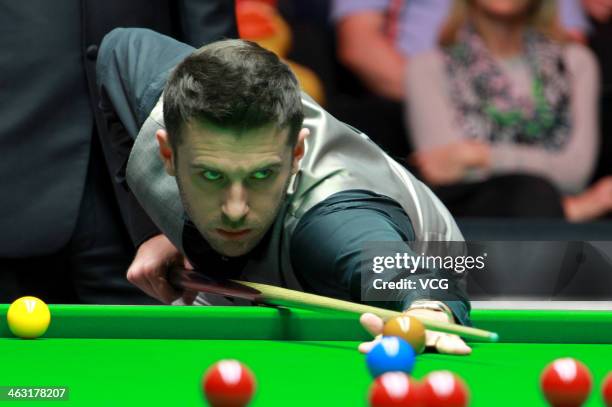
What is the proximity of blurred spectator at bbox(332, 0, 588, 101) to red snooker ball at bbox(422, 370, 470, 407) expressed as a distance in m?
3.74

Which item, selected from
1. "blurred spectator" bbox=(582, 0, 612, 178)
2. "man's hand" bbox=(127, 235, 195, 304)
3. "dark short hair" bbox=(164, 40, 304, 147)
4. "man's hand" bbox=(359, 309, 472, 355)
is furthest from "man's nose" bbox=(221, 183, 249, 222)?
"blurred spectator" bbox=(582, 0, 612, 178)

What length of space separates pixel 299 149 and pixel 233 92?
195 mm

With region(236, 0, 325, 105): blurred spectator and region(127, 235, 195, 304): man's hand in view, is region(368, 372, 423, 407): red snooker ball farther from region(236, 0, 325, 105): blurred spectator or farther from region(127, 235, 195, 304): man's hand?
region(236, 0, 325, 105): blurred spectator

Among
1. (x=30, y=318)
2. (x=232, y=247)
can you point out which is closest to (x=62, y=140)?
(x=232, y=247)

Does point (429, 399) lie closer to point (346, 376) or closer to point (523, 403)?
point (523, 403)

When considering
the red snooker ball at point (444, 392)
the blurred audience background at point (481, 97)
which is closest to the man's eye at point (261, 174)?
the red snooker ball at point (444, 392)

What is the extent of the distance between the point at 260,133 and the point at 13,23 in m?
1.18

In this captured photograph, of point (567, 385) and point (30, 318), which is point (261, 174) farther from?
point (567, 385)

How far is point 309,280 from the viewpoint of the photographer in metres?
2.70

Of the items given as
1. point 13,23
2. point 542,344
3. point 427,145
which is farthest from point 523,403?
point 427,145

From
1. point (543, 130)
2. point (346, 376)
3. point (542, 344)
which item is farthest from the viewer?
point (543, 130)

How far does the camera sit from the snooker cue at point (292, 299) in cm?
226

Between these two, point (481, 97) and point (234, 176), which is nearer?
point (234, 176)

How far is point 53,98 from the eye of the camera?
3.52 meters
